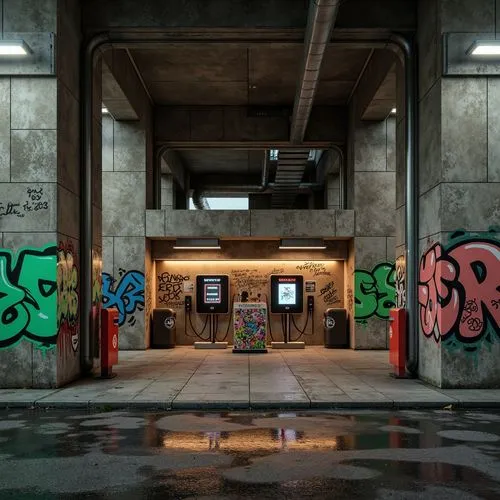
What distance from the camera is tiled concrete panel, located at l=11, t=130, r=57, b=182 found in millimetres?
11555

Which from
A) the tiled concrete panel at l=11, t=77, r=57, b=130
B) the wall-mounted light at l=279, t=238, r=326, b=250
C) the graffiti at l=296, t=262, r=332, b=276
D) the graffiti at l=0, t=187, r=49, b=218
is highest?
the tiled concrete panel at l=11, t=77, r=57, b=130

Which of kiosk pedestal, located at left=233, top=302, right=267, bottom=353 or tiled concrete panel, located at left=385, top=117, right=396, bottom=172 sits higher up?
tiled concrete panel, located at left=385, top=117, right=396, bottom=172

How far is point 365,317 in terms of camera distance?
1906 cm

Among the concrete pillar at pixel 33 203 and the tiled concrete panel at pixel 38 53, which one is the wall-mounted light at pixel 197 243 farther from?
the tiled concrete panel at pixel 38 53

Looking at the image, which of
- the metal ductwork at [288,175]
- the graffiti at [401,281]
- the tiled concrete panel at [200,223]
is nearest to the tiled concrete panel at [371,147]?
the metal ductwork at [288,175]

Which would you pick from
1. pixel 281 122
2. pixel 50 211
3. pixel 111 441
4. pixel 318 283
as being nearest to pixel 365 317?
pixel 318 283

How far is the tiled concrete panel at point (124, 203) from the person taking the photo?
19125mm

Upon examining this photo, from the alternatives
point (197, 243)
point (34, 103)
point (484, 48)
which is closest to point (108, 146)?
Answer: point (197, 243)

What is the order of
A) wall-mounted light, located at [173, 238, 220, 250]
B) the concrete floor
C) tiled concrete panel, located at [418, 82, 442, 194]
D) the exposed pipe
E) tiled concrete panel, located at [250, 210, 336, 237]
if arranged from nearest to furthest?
the concrete floor
tiled concrete panel, located at [418, 82, 442, 194]
the exposed pipe
tiled concrete panel, located at [250, 210, 336, 237]
wall-mounted light, located at [173, 238, 220, 250]

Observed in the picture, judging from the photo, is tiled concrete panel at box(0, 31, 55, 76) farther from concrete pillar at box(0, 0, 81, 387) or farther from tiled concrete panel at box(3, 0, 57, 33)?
tiled concrete panel at box(3, 0, 57, 33)

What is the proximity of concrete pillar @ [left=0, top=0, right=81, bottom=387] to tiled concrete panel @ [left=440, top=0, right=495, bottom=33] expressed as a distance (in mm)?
6671

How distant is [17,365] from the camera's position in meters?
11.5

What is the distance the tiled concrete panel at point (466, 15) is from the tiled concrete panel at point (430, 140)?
1032 millimetres

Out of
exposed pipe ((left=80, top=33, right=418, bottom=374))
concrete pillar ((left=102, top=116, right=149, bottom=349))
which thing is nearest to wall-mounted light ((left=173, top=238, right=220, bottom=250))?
concrete pillar ((left=102, top=116, right=149, bottom=349))
